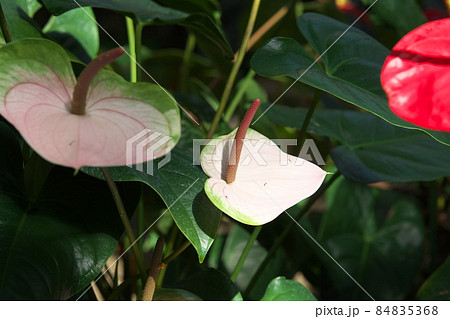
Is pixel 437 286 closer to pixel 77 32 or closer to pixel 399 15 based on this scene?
pixel 399 15

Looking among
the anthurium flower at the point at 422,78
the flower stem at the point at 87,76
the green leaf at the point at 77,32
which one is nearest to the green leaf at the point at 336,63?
the anthurium flower at the point at 422,78

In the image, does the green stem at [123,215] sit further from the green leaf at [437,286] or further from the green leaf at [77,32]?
the green leaf at [437,286]

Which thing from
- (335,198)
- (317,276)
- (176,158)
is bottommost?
(317,276)

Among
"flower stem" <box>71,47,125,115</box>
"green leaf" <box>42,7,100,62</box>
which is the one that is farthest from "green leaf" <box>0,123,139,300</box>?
"green leaf" <box>42,7,100,62</box>

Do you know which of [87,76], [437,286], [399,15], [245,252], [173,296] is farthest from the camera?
[399,15]

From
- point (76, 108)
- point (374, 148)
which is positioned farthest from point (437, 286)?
point (76, 108)
